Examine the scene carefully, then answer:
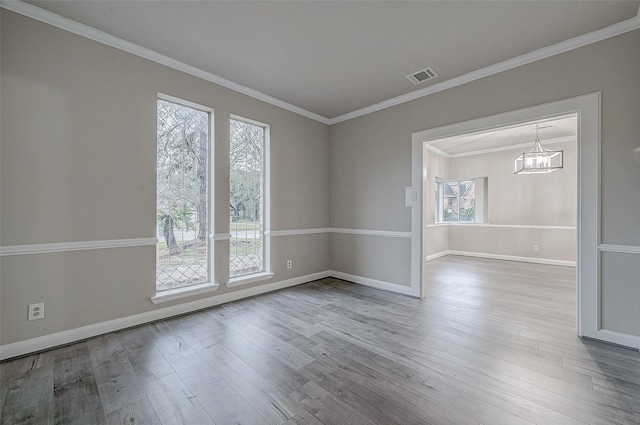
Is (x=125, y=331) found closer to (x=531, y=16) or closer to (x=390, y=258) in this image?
(x=390, y=258)

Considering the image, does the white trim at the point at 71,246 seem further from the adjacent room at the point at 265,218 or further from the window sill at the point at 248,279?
the window sill at the point at 248,279

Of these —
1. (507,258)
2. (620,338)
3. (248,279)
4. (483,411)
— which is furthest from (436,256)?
(483,411)

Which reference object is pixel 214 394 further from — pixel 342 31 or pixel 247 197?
pixel 342 31

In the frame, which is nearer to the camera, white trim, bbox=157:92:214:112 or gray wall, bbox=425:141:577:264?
white trim, bbox=157:92:214:112

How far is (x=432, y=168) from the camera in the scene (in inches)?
264

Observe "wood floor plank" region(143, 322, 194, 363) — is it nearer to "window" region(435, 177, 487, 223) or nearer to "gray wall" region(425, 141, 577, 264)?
"gray wall" region(425, 141, 577, 264)

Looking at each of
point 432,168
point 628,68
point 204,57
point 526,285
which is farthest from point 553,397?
point 432,168

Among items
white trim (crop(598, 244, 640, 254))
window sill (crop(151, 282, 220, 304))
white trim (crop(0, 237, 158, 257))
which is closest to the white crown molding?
white trim (crop(0, 237, 158, 257))

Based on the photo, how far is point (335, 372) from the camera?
6.43ft

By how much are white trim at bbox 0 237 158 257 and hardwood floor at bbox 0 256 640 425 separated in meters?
0.83

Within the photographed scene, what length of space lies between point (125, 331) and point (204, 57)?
Result: 2.87 m

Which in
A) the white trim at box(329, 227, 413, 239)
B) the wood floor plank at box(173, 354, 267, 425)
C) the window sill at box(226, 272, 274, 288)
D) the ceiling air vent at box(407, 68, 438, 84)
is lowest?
the wood floor plank at box(173, 354, 267, 425)

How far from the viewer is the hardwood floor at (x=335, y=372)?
1558 mm

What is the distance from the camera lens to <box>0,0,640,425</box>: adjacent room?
1774 mm
